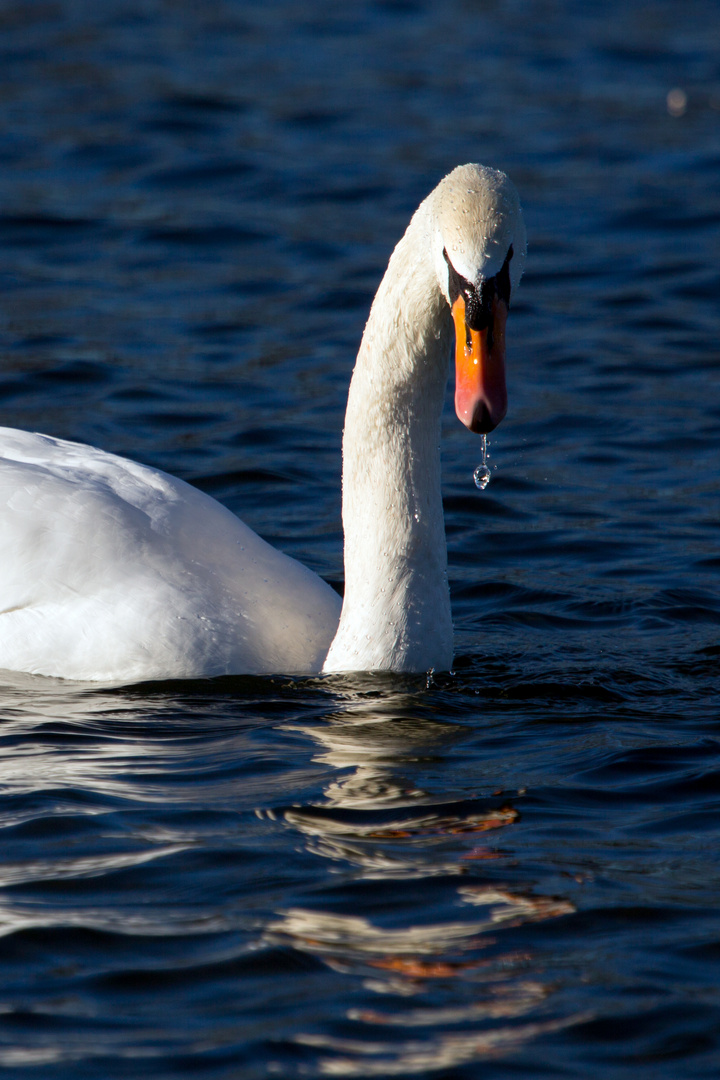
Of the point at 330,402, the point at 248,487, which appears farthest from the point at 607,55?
the point at 248,487

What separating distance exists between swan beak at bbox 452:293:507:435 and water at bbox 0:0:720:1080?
4.12 feet

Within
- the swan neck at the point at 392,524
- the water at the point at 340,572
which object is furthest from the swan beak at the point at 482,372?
the water at the point at 340,572

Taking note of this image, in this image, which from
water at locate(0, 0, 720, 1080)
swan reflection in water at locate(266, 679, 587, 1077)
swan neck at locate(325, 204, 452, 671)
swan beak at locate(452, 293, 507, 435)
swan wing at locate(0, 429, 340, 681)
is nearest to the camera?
swan reflection in water at locate(266, 679, 587, 1077)

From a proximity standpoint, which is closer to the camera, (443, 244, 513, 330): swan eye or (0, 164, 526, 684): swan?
(443, 244, 513, 330): swan eye

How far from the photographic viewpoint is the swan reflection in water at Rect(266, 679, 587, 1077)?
4.55m

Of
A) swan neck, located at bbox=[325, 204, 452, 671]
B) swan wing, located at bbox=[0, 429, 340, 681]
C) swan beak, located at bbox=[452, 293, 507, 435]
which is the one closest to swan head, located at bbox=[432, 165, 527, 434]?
swan beak, located at bbox=[452, 293, 507, 435]

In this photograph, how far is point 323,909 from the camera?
518 centimetres

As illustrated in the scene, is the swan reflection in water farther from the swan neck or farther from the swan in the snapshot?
the swan

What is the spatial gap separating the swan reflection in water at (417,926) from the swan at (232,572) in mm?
547

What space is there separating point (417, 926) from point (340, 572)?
396cm

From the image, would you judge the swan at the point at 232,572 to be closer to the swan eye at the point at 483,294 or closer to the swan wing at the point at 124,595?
the swan wing at the point at 124,595

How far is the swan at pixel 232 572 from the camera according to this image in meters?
6.75

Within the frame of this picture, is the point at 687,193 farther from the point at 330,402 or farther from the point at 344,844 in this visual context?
the point at 344,844

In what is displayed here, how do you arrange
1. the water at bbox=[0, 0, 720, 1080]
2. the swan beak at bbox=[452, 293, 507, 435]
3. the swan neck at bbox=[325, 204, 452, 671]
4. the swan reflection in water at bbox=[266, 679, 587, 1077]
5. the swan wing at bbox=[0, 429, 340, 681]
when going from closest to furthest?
the swan reflection in water at bbox=[266, 679, 587, 1077], the water at bbox=[0, 0, 720, 1080], the swan beak at bbox=[452, 293, 507, 435], the swan neck at bbox=[325, 204, 452, 671], the swan wing at bbox=[0, 429, 340, 681]
